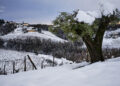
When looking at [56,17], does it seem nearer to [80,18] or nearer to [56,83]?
[80,18]

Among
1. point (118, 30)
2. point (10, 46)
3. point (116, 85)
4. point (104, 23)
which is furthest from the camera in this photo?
point (118, 30)

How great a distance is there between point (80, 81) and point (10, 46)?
77349mm

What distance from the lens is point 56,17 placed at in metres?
12.9

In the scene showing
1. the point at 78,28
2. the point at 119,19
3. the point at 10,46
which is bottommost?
the point at 10,46

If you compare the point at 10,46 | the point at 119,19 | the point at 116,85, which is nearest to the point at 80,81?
the point at 116,85

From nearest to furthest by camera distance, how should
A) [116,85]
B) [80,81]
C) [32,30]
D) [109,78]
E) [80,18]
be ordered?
[116,85], [109,78], [80,81], [80,18], [32,30]

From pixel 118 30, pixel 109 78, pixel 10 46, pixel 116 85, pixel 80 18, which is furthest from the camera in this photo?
pixel 118 30

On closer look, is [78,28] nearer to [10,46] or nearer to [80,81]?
[80,81]

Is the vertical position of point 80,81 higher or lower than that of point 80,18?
lower

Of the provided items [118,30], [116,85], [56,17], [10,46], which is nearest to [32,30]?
[10,46]

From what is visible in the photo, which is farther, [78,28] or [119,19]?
[119,19]

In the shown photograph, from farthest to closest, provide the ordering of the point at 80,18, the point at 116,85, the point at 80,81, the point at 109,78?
1. the point at 80,18
2. the point at 80,81
3. the point at 109,78
4. the point at 116,85

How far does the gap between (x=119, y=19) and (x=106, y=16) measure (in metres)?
1.56

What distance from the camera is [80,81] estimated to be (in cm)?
650
